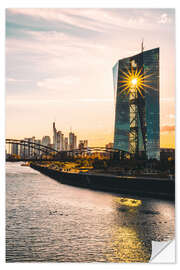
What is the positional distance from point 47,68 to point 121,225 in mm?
6111

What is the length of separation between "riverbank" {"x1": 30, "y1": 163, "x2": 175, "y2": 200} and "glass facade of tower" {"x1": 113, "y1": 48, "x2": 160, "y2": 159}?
6.80 m

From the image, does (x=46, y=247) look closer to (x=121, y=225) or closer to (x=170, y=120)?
(x=121, y=225)

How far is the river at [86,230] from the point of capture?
8.38 meters

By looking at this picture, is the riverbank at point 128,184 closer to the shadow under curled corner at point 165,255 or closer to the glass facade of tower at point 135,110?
the glass facade of tower at point 135,110

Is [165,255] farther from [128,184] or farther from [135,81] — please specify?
[135,81]

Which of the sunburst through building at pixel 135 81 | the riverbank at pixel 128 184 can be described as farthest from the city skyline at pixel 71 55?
the sunburst through building at pixel 135 81

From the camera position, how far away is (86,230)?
11.0 m

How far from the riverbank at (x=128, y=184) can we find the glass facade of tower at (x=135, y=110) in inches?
268

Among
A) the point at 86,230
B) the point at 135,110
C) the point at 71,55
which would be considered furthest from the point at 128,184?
the point at 135,110

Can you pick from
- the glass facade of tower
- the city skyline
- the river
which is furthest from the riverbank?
the city skyline

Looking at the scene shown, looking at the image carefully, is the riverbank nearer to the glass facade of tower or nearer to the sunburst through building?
the glass facade of tower

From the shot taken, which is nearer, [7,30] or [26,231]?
[7,30]

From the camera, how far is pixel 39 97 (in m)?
9.40

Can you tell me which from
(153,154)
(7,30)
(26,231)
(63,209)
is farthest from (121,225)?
(153,154)
